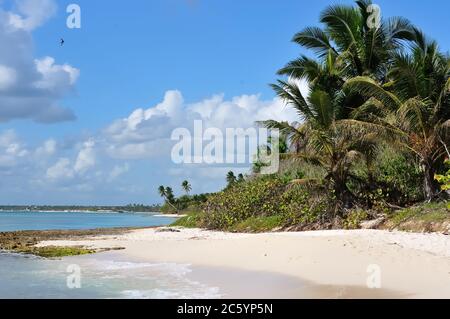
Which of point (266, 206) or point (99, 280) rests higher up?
point (266, 206)

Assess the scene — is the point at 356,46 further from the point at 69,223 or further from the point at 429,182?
the point at 69,223

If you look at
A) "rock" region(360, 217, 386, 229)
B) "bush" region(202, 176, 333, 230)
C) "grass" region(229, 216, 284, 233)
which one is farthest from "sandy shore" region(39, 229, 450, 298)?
"grass" region(229, 216, 284, 233)

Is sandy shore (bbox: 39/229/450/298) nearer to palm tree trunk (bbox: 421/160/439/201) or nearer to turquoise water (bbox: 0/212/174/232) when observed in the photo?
palm tree trunk (bbox: 421/160/439/201)

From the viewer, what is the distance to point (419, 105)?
715 inches

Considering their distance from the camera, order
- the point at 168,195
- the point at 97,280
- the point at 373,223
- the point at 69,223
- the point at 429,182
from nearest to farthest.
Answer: the point at 97,280 → the point at 373,223 → the point at 429,182 → the point at 69,223 → the point at 168,195

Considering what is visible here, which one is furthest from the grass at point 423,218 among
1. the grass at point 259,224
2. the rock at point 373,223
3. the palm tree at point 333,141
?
the grass at point 259,224

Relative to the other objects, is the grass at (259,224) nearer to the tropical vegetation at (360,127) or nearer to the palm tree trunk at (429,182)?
the tropical vegetation at (360,127)

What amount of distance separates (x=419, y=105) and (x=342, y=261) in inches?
361

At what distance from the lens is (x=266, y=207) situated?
25.8m

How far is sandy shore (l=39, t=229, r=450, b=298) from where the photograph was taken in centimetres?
875

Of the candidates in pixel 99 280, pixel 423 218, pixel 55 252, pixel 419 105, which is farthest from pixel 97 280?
pixel 419 105

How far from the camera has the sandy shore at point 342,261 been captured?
8.75 m
